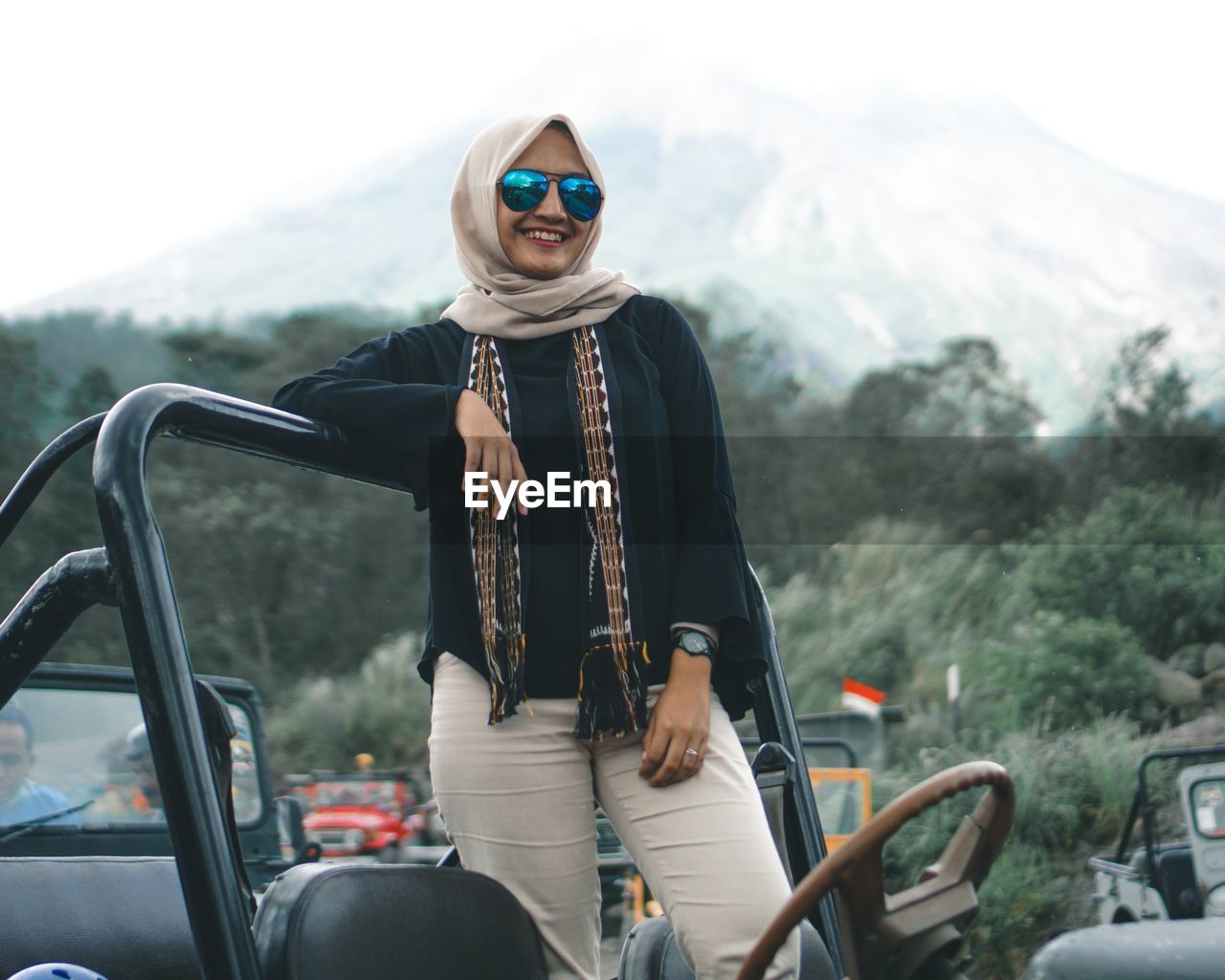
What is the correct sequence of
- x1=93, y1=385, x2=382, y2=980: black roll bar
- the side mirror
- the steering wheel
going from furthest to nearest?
1. the side mirror
2. x1=93, y1=385, x2=382, y2=980: black roll bar
3. the steering wheel

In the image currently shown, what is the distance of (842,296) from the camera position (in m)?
24.7

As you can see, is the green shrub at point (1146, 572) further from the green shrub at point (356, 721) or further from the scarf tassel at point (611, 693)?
the scarf tassel at point (611, 693)

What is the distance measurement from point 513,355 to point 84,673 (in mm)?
2315

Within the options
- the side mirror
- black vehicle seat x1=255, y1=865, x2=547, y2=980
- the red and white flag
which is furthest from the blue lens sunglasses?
the red and white flag

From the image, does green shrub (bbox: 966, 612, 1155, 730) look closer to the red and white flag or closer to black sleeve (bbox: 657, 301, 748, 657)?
the red and white flag

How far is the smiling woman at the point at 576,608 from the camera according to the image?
1.66 metres

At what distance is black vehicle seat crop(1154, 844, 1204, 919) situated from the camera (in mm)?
6152

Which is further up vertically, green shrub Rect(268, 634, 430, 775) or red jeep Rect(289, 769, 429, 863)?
red jeep Rect(289, 769, 429, 863)

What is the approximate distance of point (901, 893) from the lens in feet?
3.63

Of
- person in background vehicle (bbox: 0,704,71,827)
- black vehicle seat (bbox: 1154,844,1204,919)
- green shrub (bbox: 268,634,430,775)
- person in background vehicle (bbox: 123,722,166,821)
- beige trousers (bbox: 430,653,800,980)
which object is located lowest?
green shrub (bbox: 268,634,430,775)

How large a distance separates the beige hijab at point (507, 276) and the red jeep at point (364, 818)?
6.44 m

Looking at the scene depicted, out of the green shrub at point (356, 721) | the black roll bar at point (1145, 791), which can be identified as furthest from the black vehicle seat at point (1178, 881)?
the green shrub at point (356, 721)

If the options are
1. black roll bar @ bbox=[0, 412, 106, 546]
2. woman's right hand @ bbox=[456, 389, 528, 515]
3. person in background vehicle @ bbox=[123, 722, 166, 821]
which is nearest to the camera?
black roll bar @ bbox=[0, 412, 106, 546]

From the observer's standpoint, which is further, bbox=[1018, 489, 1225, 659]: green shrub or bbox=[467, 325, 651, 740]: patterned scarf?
bbox=[1018, 489, 1225, 659]: green shrub
